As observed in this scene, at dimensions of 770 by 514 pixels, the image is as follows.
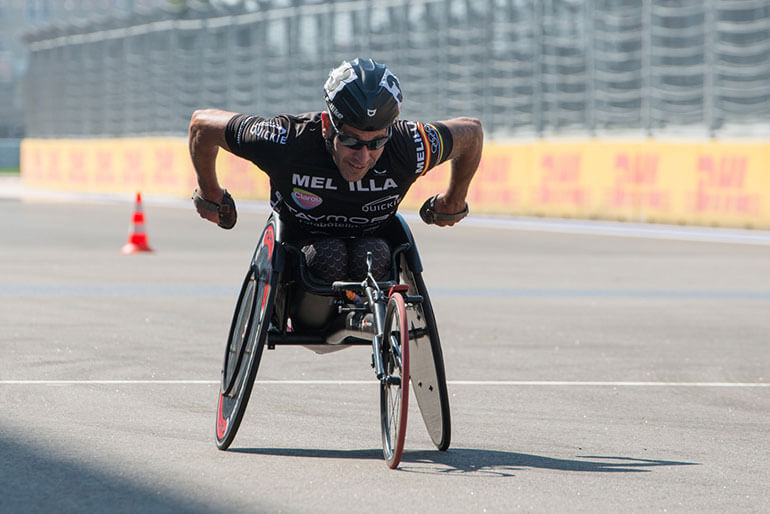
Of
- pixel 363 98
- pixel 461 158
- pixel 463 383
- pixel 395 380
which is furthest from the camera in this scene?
pixel 463 383

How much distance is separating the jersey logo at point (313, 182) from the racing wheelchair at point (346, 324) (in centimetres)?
26

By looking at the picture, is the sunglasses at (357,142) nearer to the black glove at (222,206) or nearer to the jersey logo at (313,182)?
the jersey logo at (313,182)

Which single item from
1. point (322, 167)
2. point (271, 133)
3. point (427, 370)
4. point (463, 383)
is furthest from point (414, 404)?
point (271, 133)

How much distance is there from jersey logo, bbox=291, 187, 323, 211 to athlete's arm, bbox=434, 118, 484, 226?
1.96 ft

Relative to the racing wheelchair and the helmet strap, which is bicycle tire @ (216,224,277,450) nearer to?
the racing wheelchair

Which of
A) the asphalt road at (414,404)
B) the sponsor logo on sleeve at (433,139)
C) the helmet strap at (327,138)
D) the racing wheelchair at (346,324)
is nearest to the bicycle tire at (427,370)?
the racing wheelchair at (346,324)

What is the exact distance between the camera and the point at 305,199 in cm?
639

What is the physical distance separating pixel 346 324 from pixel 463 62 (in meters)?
22.3

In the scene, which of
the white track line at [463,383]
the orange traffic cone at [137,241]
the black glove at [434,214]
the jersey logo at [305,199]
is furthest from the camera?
the orange traffic cone at [137,241]

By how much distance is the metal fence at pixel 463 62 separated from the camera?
2327 cm

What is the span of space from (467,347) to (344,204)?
4.01 metres

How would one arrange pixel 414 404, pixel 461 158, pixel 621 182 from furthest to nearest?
pixel 621 182 < pixel 414 404 < pixel 461 158

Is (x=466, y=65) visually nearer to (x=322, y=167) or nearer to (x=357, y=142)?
(x=322, y=167)

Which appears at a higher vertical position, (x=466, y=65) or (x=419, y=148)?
(x=419, y=148)
